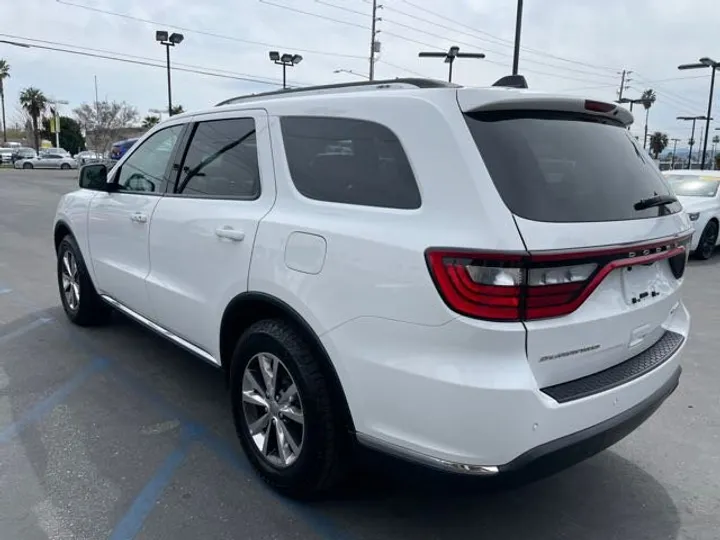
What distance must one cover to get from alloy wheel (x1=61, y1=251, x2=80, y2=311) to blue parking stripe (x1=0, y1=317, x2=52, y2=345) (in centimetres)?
31

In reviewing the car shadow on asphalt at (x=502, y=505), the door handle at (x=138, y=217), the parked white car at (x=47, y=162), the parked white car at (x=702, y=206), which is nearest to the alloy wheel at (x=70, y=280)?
the door handle at (x=138, y=217)

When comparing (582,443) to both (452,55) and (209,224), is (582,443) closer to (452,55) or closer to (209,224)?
(209,224)

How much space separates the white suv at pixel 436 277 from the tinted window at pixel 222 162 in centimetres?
2

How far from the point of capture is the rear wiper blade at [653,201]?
2492mm

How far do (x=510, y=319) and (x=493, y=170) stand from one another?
544 millimetres

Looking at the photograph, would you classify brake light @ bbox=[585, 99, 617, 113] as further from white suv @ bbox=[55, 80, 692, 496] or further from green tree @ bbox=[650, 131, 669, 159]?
green tree @ bbox=[650, 131, 669, 159]

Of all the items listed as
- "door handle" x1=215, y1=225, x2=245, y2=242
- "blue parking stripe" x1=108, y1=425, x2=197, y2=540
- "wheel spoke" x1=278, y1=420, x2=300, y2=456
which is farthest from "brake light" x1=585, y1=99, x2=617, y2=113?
"blue parking stripe" x1=108, y1=425, x2=197, y2=540

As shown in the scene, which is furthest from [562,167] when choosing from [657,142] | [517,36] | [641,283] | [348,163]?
[657,142]

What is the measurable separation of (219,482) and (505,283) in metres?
1.86

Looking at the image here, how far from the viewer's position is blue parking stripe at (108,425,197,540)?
254cm

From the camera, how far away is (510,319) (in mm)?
1987

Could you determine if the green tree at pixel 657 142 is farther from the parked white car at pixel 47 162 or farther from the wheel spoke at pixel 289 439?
the wheel spoke at pixel 289 439

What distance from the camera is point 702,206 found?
1004 cm

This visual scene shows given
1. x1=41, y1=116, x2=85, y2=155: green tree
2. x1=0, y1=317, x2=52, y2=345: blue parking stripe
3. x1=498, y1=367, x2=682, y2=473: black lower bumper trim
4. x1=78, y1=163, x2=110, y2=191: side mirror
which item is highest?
x1=41, y1=116, x2=85, y2=155: green tree
